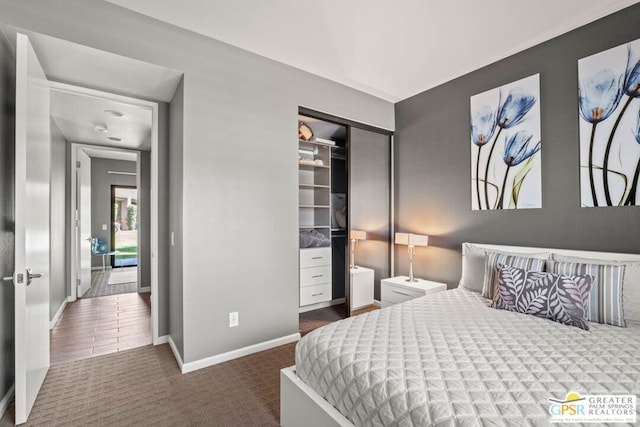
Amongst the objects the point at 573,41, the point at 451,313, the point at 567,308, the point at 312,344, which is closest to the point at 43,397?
the point at 312,344

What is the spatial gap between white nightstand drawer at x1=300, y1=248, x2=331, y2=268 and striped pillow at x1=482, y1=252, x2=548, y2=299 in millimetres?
1696

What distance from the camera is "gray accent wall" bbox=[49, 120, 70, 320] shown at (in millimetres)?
3414

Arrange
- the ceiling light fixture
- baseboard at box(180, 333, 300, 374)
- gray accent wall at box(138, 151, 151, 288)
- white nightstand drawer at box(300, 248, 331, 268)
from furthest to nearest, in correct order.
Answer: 1. gray accent wall at box(138, 151, 151, 288)
2. white nightstand drawer at box(300, 248, 331, 268)
3. the ceiling light fixture
4. baseboard at box(180, 333, 300, 374)

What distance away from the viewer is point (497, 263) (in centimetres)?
249

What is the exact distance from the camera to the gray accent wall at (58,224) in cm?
341

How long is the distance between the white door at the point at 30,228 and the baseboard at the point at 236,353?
94cm

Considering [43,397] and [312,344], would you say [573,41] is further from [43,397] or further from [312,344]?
[43,397]

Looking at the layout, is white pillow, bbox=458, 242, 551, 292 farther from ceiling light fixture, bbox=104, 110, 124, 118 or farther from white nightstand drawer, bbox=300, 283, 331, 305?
ceiling light fixture, bbox=104, 110, 124, 118

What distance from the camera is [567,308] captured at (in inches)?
74.2

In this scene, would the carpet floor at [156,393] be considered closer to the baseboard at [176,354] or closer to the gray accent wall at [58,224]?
the baseboard at [176,354]

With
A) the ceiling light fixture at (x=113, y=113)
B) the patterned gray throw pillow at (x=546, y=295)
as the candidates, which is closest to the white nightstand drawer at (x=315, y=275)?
the patterned gray throw pillow at (x=546, y=295)

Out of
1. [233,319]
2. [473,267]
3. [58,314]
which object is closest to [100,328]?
[58,314]

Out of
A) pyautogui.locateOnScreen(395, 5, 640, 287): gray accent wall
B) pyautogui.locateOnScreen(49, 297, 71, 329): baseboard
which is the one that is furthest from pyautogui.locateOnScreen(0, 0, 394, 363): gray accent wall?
pyautogui.locateOnScreen(49, 297, 71, 329): baseboard

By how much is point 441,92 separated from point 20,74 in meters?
3.61
